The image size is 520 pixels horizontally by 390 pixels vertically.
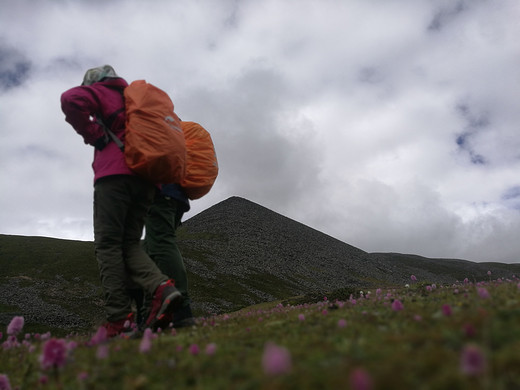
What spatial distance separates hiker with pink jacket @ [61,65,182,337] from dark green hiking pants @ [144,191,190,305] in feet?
2.56

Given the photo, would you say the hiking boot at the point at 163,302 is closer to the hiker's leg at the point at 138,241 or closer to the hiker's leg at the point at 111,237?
the hiker's leg at the point at 138,241

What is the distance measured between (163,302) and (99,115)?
374 centimetres

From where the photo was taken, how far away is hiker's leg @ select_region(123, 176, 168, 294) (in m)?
6.41

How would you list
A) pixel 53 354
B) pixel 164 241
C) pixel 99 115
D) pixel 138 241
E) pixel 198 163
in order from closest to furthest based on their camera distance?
1. pixel 53 354
2. pixel 99 115
3. pixel 138 241
4. pixel 164 241
5. pixel 198 163

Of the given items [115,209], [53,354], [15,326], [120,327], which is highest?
[115,209]

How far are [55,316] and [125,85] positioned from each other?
78.0 feet

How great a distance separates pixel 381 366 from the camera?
2.22 meters

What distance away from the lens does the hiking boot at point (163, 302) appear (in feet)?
19.6

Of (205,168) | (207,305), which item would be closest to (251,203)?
(207,305)

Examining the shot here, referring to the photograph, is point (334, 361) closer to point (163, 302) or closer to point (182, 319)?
point (163, 302)

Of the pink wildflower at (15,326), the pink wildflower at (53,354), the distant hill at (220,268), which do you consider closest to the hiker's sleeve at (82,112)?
the pink wildflower at (15,326)

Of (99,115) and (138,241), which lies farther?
(138,241)

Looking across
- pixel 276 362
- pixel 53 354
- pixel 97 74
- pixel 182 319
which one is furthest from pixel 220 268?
pixel 276 362

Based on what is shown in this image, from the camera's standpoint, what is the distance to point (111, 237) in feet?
20.9
